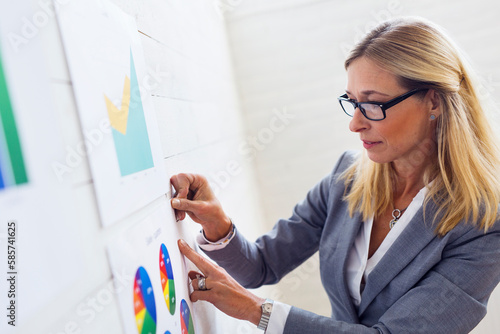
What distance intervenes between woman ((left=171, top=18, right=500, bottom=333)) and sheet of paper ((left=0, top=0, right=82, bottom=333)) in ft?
1.55

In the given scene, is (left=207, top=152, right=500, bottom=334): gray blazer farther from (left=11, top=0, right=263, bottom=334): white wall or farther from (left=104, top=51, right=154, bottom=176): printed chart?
(left=104, top=51, right=154, bottom=176): printed chart

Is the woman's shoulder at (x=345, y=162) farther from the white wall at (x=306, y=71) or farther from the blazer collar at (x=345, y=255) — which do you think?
the white wall at (x=306, y=71)

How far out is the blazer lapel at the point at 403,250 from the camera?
3.87 ft

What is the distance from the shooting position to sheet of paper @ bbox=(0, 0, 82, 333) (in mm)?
455

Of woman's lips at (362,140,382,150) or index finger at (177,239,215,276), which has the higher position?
woman's lips at (362,140,382,150)

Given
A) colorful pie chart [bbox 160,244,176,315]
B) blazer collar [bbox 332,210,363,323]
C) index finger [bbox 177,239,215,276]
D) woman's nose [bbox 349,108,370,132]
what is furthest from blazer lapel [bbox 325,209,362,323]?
colorful pie chart [bbox 160,244,176,315]

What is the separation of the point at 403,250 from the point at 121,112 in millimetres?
830

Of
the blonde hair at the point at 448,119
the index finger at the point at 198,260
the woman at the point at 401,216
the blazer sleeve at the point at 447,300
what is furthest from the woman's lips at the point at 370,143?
the index finger at the point at 198,260

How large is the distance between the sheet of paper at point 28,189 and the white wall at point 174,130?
0.02m

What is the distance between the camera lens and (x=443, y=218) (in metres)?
1.17

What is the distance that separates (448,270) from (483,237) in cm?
12

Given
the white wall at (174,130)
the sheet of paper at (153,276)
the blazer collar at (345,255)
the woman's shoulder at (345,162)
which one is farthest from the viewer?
the woman's shoulder at (345,162)

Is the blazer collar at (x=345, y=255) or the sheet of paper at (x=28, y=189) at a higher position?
the sheet of paper at (x=28, y=189)

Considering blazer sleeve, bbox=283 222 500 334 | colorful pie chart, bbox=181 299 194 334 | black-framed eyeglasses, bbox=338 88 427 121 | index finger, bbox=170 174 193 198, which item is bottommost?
blazer sleeve, bbox=283 222 500 334
